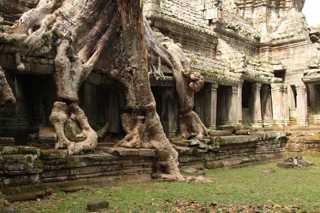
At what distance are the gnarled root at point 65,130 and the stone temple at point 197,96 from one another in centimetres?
23

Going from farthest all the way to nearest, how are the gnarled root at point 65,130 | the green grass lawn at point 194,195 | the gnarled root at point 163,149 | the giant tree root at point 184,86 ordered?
the giant tree root at point 184,86
the gnarled root at point 163,149
the gnarled root at point 65,130
the green grass lawn at point 194,195

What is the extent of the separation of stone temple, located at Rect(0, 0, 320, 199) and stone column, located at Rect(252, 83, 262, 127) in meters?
0.06

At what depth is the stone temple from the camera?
9.79 m

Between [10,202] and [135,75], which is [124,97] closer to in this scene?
[135,75]

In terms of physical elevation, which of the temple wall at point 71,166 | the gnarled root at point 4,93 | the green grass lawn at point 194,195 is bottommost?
the green grass lawn at point 194,195

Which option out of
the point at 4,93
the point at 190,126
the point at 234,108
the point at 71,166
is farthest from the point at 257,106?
the point at 4,93

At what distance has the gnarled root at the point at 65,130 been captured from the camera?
9914mm

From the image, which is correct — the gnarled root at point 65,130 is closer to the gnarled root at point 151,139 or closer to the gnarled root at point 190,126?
the gnarled root at point 151,139

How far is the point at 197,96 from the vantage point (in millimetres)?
19797

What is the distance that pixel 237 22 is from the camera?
31.4 m

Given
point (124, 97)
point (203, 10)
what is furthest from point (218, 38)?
point (124, 97)

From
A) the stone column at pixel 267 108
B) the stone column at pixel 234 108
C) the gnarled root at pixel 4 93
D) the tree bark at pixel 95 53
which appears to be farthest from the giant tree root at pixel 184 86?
the stone column at pixel 267 108

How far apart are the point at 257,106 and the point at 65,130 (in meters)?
16.4

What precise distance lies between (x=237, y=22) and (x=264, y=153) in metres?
15.2
